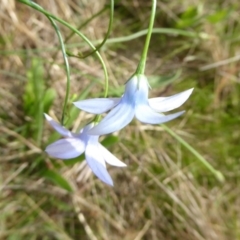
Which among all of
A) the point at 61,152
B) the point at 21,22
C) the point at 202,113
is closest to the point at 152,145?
the point at 202,113

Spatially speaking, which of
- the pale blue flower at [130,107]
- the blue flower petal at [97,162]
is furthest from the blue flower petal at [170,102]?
the blue flower petal at [97,162]

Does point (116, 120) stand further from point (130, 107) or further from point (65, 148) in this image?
point (65, 148)

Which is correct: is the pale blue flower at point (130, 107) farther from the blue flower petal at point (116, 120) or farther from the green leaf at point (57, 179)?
the green leaf at point (57, 179)

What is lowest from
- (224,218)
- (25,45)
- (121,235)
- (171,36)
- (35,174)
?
(224,218)

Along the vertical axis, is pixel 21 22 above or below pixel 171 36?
above

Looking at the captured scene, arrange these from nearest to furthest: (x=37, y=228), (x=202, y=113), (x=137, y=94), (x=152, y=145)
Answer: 1. (x=137, y=94)
2. (x=37, y=228)
3. (x=152, y=145)
4. (x=202, y=113)

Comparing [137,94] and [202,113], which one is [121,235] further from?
[137,94]

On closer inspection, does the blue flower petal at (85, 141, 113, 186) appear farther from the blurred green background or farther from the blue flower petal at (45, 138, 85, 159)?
the blurred green background

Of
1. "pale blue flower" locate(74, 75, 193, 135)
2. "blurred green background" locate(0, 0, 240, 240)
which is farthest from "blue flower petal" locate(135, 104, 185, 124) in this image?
"blurred green background" locate(0, 0, 240, 240)
